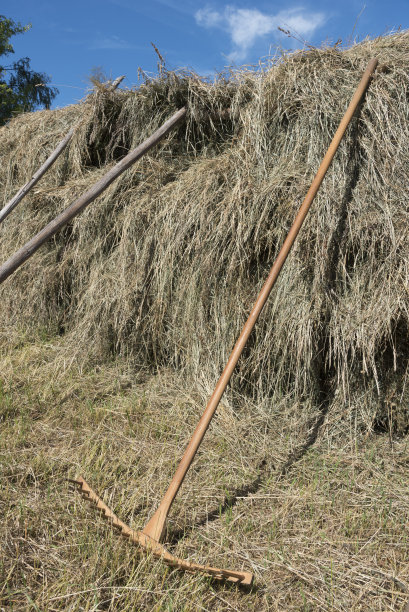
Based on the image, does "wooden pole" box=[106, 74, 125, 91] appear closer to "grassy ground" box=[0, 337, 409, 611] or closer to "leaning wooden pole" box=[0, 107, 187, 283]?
"leaning wooden pole" box=[0, 107, 187, 283]

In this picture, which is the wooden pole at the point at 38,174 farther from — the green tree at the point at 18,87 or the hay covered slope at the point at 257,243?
the green tree at the point at 18,87

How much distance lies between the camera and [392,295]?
8.36 ft

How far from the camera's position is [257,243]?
9.78 ft

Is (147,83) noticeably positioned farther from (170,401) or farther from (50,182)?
(170,401)

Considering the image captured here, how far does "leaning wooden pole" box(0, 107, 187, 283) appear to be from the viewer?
2803 millimetres

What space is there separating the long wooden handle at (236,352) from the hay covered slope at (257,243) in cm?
29

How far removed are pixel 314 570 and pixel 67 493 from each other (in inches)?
42.3

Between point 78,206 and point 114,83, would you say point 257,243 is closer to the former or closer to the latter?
point 78,206

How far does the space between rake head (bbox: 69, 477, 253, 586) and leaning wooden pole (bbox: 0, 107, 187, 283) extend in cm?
137

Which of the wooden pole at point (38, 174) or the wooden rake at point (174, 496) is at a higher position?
the wooden pole at point (38, 174)

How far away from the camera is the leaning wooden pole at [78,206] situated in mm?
2803

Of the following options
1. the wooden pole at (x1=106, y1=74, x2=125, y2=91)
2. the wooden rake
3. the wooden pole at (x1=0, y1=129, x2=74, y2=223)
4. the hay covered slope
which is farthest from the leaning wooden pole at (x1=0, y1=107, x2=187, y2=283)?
the wooden rake

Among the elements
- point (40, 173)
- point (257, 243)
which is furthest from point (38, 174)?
point (257, 243)

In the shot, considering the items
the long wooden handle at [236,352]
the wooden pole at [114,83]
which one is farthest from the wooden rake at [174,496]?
the wooden pole at [114,83]
